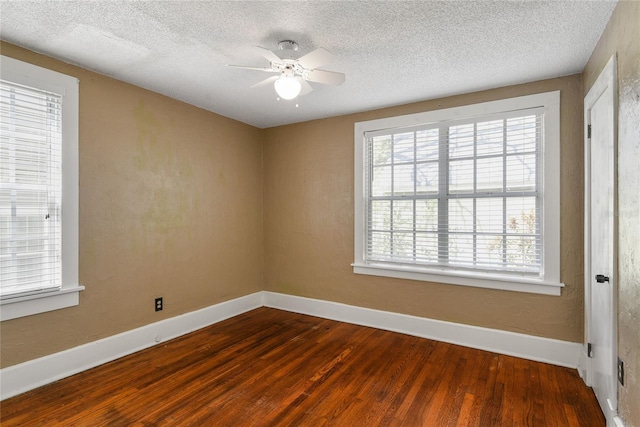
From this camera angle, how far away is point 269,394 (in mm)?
2367

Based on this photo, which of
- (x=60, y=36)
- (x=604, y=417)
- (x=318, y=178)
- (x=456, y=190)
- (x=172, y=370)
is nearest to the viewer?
(x=604, y=417)

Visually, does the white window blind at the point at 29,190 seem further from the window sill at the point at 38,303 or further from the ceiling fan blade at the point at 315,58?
the ceiling fan blade at the point at 315,58

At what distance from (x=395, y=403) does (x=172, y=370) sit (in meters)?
1.82

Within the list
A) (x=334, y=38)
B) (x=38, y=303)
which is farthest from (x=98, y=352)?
(x=334, y=38)

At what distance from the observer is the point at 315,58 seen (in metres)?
2.12

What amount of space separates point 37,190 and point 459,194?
3710mm

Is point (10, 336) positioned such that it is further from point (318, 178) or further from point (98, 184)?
point (318, 178)

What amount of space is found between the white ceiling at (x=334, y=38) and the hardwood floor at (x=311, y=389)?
2.53 metres

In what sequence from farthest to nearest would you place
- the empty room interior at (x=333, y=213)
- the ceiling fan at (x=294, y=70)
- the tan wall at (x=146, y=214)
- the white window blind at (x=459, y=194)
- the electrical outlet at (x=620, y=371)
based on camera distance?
the white window blind at (x=459, y=194)
the tan wall at (x=146, y=214)
the ceiling fan at (x=294, y=70)
the empty room interior at (x=333, y=213)
the electrical outlet at (x=620, y=371)

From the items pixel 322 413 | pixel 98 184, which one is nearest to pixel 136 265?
pixel 98 184

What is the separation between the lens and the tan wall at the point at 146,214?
2.71m

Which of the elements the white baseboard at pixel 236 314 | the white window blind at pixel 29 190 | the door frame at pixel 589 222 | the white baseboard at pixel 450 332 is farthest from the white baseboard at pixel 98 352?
the door frame at pixel 589 222

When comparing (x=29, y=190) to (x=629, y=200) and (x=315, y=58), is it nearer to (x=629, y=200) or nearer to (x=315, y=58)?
(x=315, y=58)

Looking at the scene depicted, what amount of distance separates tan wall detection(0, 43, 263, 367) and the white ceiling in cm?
35
